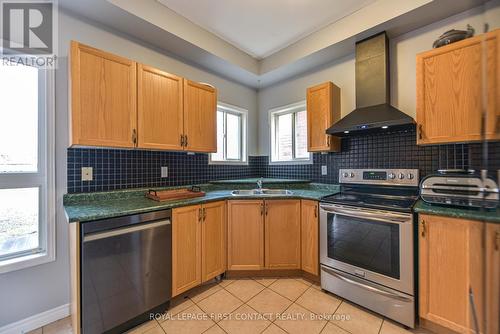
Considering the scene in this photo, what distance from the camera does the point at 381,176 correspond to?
2.14m

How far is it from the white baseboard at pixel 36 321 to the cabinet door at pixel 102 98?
4.42 feet

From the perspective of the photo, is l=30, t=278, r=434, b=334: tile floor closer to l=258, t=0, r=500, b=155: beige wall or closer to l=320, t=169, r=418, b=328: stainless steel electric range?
l=320, t=169, r=418, b=328: stainless steel electric range

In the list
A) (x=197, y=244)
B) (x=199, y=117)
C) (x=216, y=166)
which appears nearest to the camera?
(x=197, y=244)

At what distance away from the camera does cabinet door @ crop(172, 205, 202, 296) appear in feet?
5.61

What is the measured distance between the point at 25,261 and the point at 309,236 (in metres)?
2.38

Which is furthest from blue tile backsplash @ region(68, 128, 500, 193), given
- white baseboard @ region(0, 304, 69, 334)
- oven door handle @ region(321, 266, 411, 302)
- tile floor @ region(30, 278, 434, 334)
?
tile floor @ region(30, 278, 434, 334)

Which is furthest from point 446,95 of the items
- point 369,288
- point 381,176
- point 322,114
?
point 369,288

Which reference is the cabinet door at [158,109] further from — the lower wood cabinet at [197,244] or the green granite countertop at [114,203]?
the lower wood cabinet at [197,244]

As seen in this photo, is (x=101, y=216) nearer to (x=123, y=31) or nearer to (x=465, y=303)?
(x=123, y=31)

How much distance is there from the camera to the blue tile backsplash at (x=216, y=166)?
176 centimetres

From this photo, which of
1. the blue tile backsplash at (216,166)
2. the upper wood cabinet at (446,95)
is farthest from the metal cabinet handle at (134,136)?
the upper wood cabinet at (446,95)

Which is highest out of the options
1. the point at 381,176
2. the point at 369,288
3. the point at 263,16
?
the point at 263,16

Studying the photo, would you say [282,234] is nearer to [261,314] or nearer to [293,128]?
[261,314]

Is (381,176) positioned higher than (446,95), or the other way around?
(446,95)
